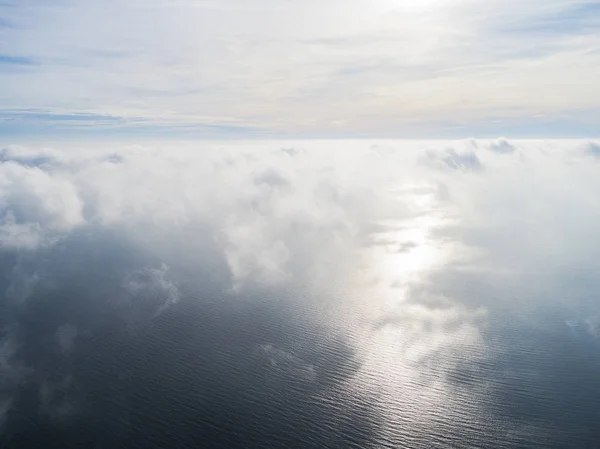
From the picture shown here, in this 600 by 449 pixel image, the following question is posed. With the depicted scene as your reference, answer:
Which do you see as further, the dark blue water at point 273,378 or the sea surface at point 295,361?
the sea surface at point 295,361

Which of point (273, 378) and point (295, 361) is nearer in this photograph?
point (273, 378)

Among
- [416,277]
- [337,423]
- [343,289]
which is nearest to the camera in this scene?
[337,423]

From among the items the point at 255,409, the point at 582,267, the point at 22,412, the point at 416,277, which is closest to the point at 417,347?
the point at 255,409

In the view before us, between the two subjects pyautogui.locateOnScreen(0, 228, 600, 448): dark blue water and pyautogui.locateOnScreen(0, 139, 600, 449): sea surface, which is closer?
pyautogui.locateOnScreen(0, 228, 600, 448): dark blue water

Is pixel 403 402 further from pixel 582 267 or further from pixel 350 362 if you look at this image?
pixel 582 267

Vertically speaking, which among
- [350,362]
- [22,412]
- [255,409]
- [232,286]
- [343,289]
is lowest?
[22,412]

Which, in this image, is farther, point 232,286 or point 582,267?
point 582,267

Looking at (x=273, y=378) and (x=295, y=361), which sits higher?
(x=295, y=361)

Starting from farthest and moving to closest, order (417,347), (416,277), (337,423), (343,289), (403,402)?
(416,277) < (343,289) < (417,347) < (403,402) < (337,423)
